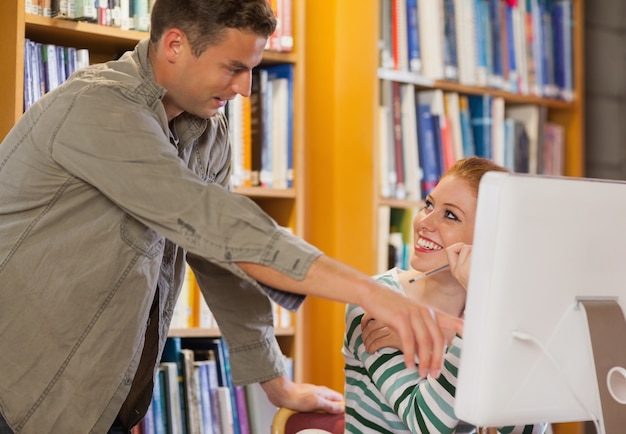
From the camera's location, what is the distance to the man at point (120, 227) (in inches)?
50.5

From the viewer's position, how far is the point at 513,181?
120cm

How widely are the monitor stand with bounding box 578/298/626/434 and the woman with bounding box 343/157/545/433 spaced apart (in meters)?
0.30

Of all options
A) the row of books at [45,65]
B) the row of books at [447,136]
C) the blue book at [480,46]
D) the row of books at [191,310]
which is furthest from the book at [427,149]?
the row of books at [45,65]

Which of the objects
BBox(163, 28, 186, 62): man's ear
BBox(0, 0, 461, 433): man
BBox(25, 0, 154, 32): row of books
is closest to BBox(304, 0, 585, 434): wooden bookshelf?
BBox(25, 0, 154, 32): row of books

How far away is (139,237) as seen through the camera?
1542mm

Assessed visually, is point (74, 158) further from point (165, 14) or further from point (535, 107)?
point (535, 107)

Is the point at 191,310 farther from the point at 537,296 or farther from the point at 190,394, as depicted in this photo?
the point at 537,296

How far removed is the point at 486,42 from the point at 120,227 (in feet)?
6.34

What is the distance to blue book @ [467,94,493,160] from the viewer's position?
10.2 feet

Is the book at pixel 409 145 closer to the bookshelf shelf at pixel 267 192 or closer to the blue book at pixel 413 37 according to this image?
the blue book at pixel 413 37

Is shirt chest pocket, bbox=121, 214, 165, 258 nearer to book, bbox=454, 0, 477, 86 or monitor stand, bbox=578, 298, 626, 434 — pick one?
monitor stand, bbox=578, 298, 626, 434

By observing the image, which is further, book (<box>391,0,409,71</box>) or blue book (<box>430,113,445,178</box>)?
blue book (<box>430,113,445,178</box>)

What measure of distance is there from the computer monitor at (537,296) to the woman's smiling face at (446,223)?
634 mm

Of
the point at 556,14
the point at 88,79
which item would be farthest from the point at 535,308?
the point at 556,14
